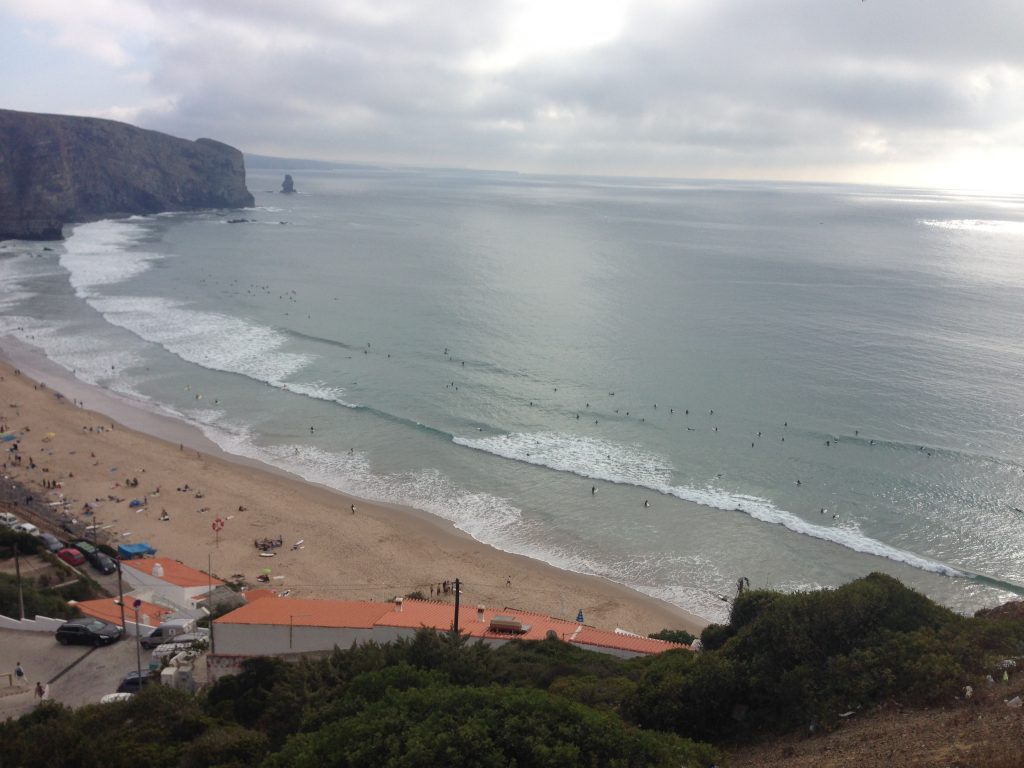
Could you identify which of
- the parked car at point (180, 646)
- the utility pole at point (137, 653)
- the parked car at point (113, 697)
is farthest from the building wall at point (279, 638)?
the parked car at point (113, 697)

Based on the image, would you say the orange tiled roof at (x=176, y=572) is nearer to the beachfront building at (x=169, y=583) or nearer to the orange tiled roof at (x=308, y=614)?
the beachfront building at (x=169, y=583)

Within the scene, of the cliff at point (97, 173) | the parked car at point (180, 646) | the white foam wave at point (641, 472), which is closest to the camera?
the parked car at point (180, 646)

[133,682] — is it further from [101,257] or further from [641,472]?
[101,257]

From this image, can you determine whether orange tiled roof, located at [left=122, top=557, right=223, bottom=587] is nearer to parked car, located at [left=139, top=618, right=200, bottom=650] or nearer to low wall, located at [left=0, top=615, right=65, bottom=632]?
parked car, located at [left=139, top=618, right=200, bottom=650]

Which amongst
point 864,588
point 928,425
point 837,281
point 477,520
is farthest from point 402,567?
point 837,281

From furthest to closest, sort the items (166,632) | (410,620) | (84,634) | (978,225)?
(978,225)
(166,632)
(84,634)
(410,620)

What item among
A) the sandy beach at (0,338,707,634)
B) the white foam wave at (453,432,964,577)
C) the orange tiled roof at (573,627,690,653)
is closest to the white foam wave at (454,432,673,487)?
the white foam wave at (453,432,964,577)

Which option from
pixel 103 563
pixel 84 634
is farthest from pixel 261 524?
pixel 84 634
